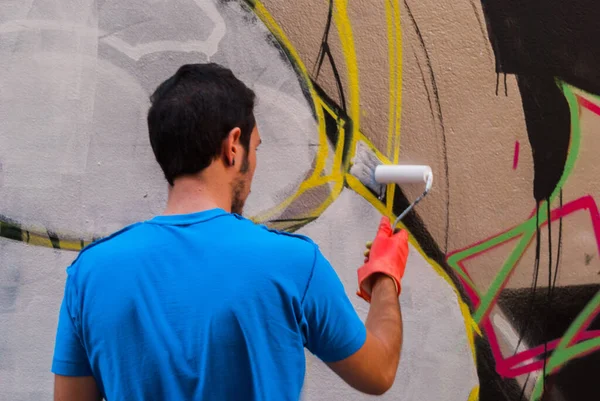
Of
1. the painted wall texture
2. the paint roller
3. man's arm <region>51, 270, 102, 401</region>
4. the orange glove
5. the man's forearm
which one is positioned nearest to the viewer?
man's arm <region>51, 270, 102, 401</region>

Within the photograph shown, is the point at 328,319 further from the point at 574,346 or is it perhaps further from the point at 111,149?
the point at 111,149

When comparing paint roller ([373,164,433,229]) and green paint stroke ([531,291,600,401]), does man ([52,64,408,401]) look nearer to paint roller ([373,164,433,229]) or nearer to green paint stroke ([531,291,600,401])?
paint roller ([373,164,433,229])

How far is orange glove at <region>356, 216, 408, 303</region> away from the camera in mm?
1645

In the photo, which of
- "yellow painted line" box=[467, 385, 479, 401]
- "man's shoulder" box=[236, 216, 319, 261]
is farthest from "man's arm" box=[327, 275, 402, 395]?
"yellow painted line" box=[467, 385, 479, 401]

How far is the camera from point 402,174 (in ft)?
6.42

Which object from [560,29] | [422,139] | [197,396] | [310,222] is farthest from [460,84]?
[197,396]

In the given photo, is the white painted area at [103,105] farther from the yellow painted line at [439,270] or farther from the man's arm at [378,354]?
the man's arm at [378,354]

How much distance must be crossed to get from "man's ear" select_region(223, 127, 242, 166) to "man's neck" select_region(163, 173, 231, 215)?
55mm

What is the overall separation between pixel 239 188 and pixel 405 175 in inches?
26.0

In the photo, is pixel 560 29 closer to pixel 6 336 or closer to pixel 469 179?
pixel 469 179

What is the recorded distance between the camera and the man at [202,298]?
1.27 metres

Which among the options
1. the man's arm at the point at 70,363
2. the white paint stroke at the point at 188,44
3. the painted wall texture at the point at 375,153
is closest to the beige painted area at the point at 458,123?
the painted wall texture at the point at 375,153

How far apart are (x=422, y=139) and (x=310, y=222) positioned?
44 centimetres

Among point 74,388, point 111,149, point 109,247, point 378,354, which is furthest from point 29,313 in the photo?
point 378,354
